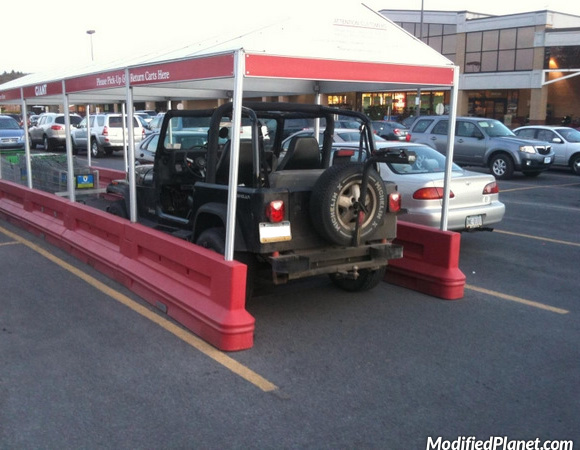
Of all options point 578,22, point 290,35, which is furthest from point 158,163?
point 578,22

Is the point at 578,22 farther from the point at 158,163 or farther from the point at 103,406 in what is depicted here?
the point at 103,406

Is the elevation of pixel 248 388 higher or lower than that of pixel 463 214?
lower

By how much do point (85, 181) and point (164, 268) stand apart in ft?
17.2

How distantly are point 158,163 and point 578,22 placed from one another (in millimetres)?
40763

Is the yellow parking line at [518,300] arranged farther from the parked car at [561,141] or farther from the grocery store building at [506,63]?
the grocery store building at [506,63]

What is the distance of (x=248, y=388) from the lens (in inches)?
178

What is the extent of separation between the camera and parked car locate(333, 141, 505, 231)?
27.5ft

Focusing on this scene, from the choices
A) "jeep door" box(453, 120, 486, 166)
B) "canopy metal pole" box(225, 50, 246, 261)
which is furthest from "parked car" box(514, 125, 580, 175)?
"canopy metal pole" box(225, 50, 246, 261)

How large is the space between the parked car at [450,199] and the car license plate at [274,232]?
3035 mm

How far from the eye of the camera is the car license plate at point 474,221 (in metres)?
8.48

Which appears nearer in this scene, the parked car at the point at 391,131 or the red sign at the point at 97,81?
the red sign at the point at 97,81

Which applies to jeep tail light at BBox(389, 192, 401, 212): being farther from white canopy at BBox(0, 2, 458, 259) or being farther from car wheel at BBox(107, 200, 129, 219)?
car wheel at BBox(107, 200, 129, 219)

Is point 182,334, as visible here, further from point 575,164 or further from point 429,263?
point 575,164

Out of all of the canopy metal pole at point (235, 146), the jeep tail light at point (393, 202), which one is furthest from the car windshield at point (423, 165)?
the canopy metal pole at point (235, 146)
